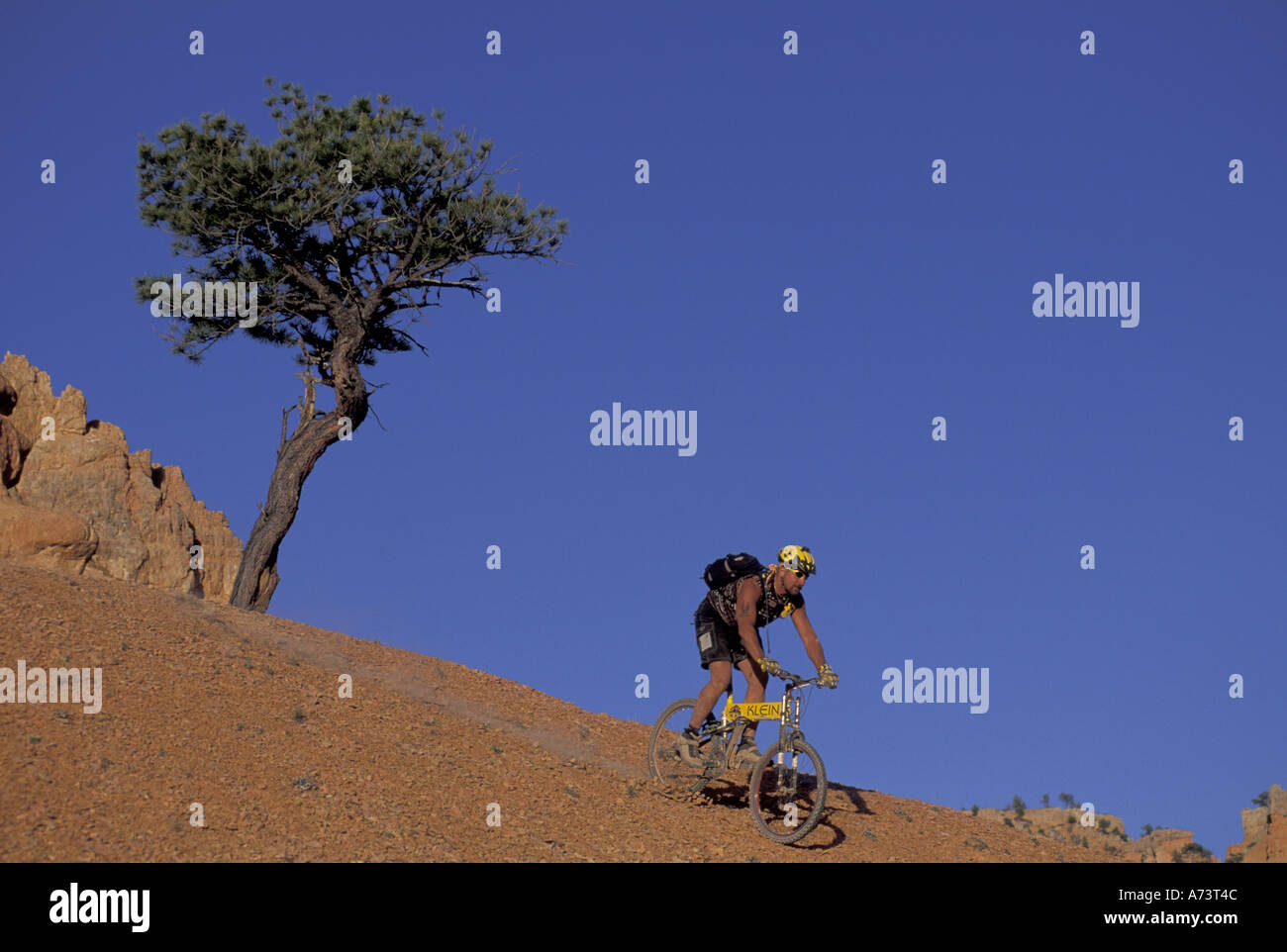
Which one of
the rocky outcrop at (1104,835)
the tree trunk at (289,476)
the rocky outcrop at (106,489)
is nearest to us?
the rocky outcrop at (1104,835)

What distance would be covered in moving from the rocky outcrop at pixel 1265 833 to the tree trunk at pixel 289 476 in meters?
17.6

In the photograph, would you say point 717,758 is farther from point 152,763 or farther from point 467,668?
point 467,668

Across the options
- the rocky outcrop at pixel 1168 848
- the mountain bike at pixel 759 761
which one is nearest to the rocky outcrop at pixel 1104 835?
the rocky outcrop at pixel 1168 848

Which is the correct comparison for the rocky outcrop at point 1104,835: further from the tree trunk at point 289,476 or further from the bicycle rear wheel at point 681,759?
the tree trunk at point 289,476

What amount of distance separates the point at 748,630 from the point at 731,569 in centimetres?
80

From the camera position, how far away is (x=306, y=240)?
27188mm

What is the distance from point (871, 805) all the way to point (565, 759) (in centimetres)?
413

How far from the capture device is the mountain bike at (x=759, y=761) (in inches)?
545

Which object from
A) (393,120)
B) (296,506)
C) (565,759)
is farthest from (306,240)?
(565,759)

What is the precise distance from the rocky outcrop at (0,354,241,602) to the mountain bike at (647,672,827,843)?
14.5m

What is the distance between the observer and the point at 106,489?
27938 millimetres

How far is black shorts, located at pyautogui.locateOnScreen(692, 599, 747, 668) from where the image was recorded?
49.0 feet

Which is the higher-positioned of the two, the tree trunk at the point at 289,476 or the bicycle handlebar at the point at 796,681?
the tree trunk at the point at 289,476

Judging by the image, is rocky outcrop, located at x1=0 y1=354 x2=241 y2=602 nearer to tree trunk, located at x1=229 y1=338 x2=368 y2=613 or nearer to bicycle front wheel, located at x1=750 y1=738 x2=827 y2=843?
tree trunk, located at x1=229 y1=338 x2=368 y2=613
